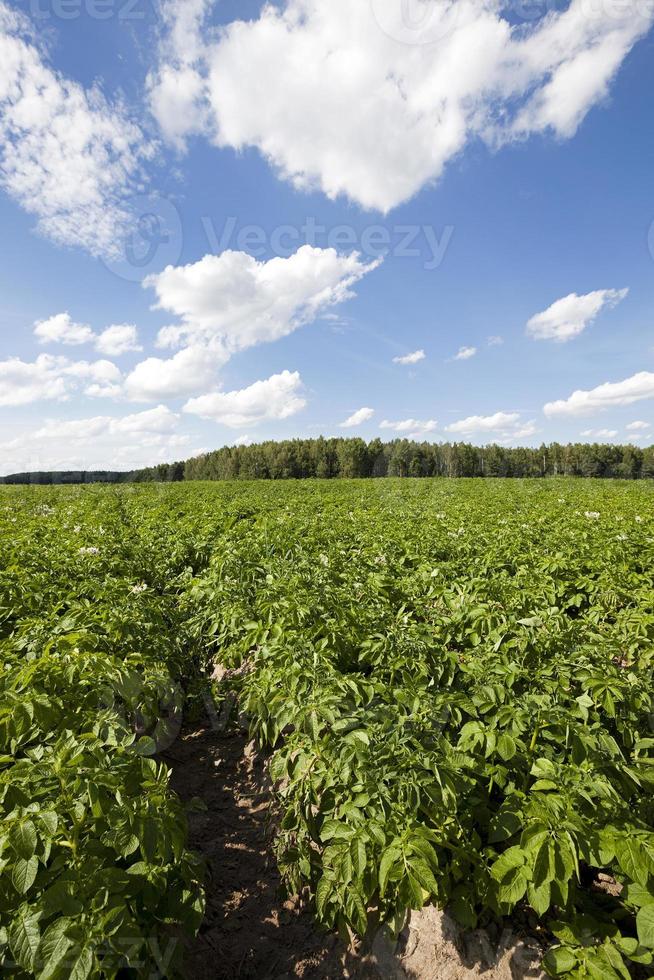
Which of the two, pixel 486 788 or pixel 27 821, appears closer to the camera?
pixel 27 821

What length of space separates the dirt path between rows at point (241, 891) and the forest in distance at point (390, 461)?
2906 inches

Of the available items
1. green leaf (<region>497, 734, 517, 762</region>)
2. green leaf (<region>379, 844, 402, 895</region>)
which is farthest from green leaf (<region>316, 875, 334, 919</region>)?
green leaf (<region>497, 734, 517, 762</region>)

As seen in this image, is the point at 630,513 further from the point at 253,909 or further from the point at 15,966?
the point at 15,966

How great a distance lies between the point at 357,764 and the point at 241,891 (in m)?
1.66

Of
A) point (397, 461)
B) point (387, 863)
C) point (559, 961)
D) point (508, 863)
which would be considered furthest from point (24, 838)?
point (397, 461)

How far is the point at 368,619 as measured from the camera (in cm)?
415

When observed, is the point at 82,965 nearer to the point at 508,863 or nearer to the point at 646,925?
the point at 508,863

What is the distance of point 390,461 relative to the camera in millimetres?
89438

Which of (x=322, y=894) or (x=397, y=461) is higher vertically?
(x=397, y=461)

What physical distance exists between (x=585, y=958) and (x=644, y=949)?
29cm

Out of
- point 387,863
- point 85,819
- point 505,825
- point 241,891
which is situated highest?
point 85,819

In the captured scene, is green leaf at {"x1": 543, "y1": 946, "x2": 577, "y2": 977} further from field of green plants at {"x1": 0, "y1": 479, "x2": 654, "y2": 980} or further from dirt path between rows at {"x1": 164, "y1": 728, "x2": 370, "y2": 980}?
dirt path between rows at {"x1": 164, "y1": 728, "x2": 370, "y2": 980}

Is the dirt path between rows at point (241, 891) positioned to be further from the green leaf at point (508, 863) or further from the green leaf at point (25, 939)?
the green leaf at point (25, 939)

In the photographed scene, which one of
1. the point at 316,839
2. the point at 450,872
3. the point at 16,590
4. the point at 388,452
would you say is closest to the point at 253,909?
the point at 316,839
